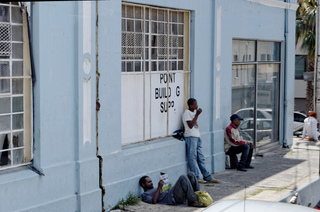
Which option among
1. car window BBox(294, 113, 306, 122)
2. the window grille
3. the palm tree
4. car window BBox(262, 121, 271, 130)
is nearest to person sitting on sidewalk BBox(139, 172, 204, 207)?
the window grille

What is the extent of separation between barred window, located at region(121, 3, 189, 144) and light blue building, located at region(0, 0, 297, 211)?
0.06ft

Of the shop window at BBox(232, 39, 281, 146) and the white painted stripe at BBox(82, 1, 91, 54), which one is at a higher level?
the white painted stripe at BBox(82, 1, 91, 54)

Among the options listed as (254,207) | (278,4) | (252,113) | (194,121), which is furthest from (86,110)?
(278,4)

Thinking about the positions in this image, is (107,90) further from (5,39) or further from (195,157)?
(195,157)

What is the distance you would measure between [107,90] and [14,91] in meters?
1.73

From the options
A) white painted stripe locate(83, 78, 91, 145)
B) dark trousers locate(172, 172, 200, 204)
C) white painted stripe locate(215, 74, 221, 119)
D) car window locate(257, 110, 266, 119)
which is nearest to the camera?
white painted stripe locate(83, 78, 91, 145)

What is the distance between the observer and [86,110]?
8570 millimetres

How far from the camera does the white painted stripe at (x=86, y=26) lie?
27.6 ft

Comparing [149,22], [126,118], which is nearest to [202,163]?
[126,118]

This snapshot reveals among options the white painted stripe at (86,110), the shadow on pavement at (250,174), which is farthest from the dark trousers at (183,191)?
the white painted stripe at (86,110)

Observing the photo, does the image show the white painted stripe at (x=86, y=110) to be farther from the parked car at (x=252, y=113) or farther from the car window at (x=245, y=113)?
the car window at (x=245, y=113)

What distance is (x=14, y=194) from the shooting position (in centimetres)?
741

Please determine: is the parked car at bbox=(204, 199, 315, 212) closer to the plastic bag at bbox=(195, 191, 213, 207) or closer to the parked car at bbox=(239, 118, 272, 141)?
the plastic bag at bbox=(195, 191, 213, 207)

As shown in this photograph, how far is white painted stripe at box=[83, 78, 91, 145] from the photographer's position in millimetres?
8516
